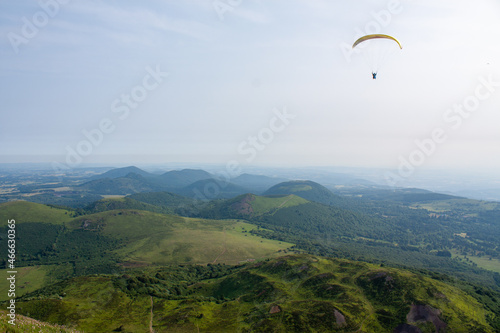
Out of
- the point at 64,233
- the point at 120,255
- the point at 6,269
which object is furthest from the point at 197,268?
the point at 64,233

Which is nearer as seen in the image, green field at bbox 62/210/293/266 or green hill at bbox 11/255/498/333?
green hill at bbox 11/255/498/333

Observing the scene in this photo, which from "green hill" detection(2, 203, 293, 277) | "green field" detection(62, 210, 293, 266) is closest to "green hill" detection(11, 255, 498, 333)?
"green field" detection(62, 210, 293, 266)

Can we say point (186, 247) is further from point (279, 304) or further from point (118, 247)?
point (279, 304)

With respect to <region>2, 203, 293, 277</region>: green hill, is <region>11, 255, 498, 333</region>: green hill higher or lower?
higher

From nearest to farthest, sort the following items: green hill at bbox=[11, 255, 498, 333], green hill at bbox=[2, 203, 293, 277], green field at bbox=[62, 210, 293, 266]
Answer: green hill at bbox=[11, 255, 498, 333], green hill at bbox=[2, 203, 293, 277], green field at bbox=[62, 210, 293, 266]

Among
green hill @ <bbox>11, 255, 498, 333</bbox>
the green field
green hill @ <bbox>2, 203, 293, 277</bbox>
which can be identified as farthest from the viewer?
the green field

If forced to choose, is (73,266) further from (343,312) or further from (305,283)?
(343,312)

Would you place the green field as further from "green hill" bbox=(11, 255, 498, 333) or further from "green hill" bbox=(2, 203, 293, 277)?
"green hill" bbox=(11, 255, 498, 333)

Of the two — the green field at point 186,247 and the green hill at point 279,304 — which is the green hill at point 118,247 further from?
the green hill at point 279,304

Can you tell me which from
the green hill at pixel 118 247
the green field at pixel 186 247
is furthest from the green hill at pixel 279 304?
the green hill at pixel 118 247
